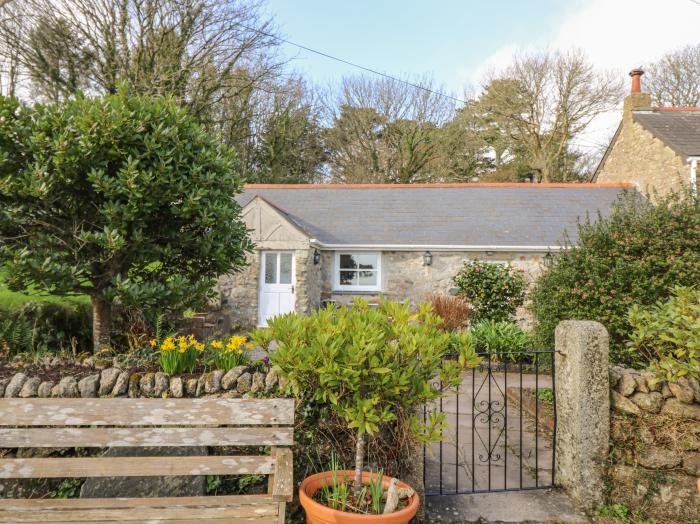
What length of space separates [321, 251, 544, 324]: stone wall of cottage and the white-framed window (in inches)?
7.1

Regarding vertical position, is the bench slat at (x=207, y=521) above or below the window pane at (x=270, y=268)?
below

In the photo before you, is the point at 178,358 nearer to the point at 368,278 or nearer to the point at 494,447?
the point at 494,447

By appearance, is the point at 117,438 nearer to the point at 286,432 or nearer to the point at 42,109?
the point at 286,432

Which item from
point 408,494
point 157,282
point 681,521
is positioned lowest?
point 681,521

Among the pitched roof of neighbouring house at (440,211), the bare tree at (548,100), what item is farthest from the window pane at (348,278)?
the bare tree at (548,100)

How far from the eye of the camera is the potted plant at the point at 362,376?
2658 millimetres

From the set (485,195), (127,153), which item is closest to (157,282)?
(127,153)

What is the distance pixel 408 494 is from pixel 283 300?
31.7 ft

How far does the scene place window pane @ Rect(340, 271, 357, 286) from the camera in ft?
44.2

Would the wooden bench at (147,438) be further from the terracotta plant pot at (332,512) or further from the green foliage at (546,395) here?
the green foliage at (546,395)

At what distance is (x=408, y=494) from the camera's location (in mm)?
2844

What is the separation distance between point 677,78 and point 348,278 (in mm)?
21941

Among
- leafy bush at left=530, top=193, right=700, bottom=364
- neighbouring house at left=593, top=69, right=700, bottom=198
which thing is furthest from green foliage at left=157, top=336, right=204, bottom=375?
neighbouring house at left=593, top=69, right=700, bottom=198

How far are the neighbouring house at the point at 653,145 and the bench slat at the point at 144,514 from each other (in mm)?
14897
